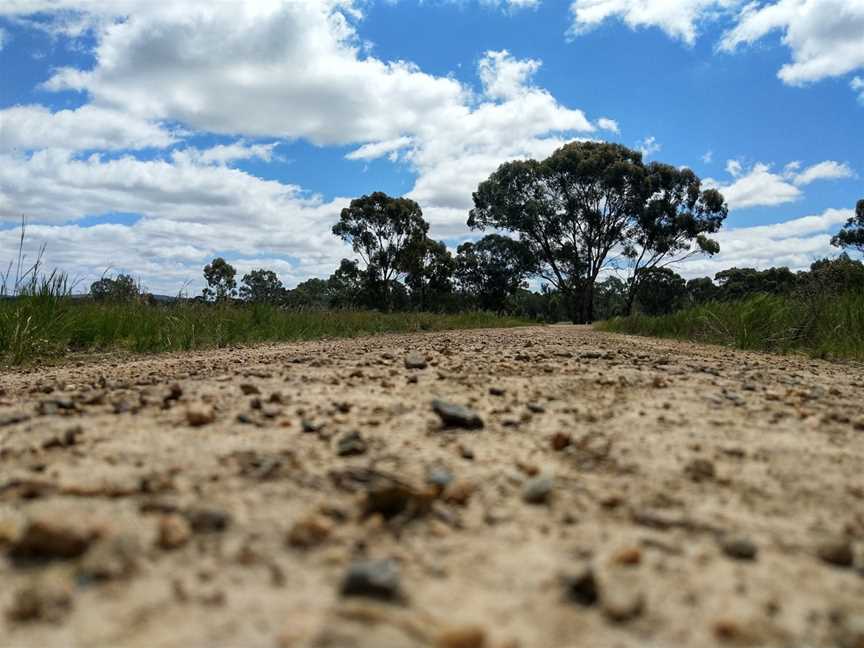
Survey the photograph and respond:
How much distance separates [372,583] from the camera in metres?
1.06

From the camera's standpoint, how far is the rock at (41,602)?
979mm

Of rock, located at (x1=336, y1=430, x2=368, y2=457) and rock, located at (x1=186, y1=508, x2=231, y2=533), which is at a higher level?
rock, located at (x1=336, y1=430, x2=368, y2=457)

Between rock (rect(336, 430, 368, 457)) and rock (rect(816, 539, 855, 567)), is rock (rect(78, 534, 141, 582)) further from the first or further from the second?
rock (rect(816, 539, 855, 567))

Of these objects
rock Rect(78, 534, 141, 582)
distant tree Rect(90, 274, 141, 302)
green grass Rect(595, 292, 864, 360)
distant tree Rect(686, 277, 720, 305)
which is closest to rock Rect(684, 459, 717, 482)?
rock Rect(78, 534, 141, 582)

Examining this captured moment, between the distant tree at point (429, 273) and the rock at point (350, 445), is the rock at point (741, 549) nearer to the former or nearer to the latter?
the rock at point (350, 445)

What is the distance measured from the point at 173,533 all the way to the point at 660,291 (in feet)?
142

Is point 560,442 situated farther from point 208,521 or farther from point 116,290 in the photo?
point 116,290

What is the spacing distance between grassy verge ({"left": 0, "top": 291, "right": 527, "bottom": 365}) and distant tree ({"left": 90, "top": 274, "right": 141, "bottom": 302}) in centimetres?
34

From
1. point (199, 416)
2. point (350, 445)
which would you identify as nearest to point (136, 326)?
point (199, 416)

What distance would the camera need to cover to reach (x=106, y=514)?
1.34 meters

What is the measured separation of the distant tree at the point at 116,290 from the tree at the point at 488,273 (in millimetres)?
32543

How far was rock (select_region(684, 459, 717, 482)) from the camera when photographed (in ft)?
5.56

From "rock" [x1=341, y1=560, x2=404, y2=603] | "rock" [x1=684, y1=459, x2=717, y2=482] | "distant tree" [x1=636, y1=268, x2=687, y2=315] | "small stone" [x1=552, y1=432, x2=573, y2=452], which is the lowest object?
"rock" [x1=341, y1=560, x2=404, y2=603]

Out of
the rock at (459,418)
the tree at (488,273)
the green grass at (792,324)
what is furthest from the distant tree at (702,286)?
the rock at (459,418)
